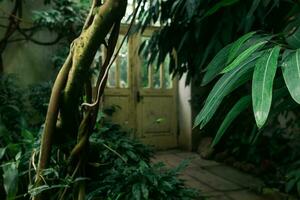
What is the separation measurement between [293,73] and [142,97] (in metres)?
3.92

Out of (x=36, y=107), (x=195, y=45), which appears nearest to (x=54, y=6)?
(x=36, y=107)

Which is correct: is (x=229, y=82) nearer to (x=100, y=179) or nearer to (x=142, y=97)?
(x=100, y=179)

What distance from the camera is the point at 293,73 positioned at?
0.45 meters

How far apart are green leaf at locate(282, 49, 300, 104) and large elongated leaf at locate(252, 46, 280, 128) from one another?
18 millimetres

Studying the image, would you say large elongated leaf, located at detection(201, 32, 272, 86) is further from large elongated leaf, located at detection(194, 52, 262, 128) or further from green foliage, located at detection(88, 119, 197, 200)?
green foliage, located at detection(88, 119, 197, 200)

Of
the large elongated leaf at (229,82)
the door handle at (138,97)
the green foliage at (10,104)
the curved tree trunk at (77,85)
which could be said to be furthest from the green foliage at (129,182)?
the door handle at (138,97)

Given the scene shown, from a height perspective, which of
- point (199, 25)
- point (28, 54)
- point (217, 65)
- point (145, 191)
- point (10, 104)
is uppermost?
point (28, 54)

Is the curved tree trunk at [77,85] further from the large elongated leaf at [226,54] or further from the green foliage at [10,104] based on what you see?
the green foliage at [10,104]

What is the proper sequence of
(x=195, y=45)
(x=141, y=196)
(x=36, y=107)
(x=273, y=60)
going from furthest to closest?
(x=36, y=107) → (x=195, y=45) → (x=141, y=196) → (x=273, y=60)

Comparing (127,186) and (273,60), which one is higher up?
(273,60)

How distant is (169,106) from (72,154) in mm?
3568

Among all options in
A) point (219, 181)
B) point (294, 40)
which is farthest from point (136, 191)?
point (219, 181)

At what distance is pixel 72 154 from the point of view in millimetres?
1025

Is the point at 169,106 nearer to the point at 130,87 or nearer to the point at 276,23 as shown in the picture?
the point at 130,87
